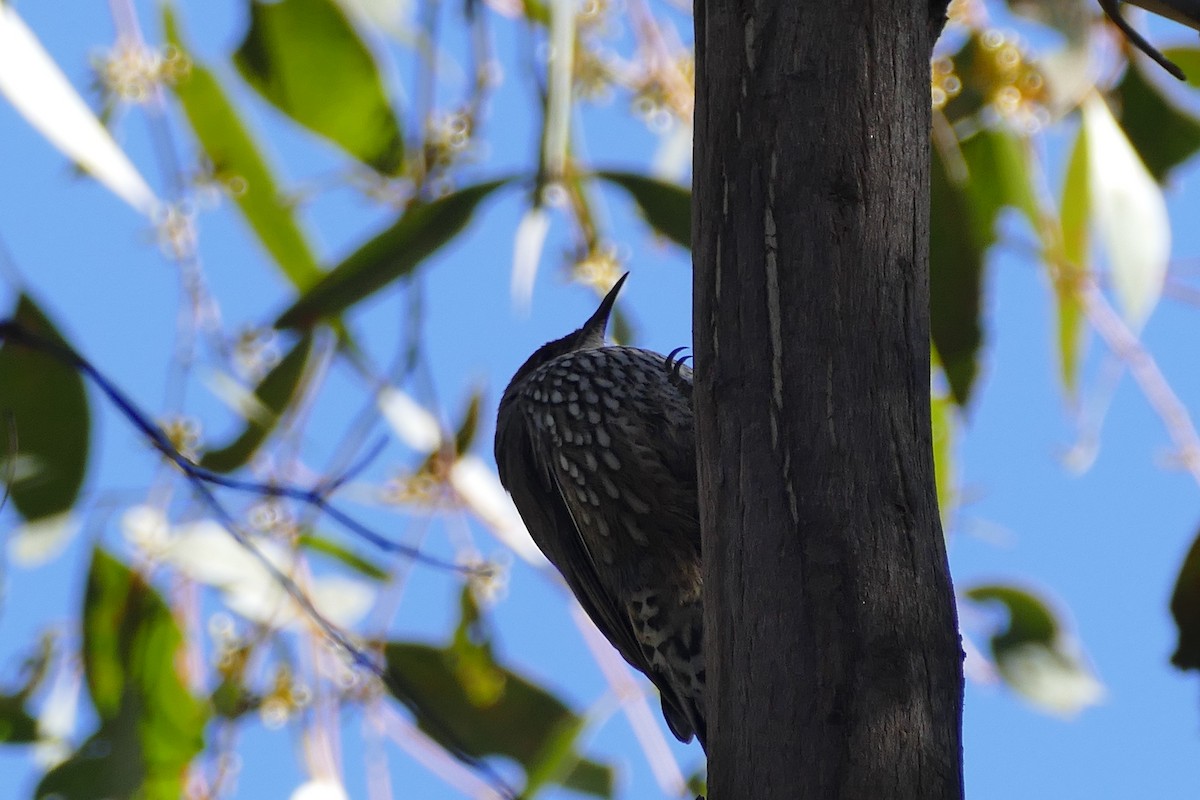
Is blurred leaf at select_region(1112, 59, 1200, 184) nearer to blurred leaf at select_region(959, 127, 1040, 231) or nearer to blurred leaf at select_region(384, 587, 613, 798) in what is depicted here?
blurred leaf at select_region(959, 127, 1040, 231)

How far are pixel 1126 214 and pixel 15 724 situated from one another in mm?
2235

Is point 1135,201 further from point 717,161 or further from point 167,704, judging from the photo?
point 167,704

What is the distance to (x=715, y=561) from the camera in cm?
146

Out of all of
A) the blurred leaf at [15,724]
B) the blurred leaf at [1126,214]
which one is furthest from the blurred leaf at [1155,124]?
the blurred leaf at [15,724]

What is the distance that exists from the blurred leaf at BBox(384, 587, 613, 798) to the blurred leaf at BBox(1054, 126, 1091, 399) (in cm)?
119

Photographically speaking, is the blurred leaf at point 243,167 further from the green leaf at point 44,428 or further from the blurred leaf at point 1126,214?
the blurred leaf at point 1126,214

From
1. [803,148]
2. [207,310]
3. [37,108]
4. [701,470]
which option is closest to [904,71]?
[803,148]

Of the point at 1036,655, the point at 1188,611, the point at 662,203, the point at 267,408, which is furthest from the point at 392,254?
the point at 1036,655

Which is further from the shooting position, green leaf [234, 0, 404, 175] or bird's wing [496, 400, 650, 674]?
green leaf [234, 0, 404, 175]

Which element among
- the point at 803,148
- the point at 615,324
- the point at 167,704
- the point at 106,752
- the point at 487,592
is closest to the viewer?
the point at 803,148

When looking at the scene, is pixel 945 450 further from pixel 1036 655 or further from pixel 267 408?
pixel 267 408

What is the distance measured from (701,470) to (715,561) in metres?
0.10

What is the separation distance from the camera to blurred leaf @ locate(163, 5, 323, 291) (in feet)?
9.62

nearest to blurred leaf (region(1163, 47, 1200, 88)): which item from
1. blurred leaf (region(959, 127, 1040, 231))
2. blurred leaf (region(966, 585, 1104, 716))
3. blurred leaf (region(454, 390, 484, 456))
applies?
blurred leaf (region(959, 127, 1040, 231))
